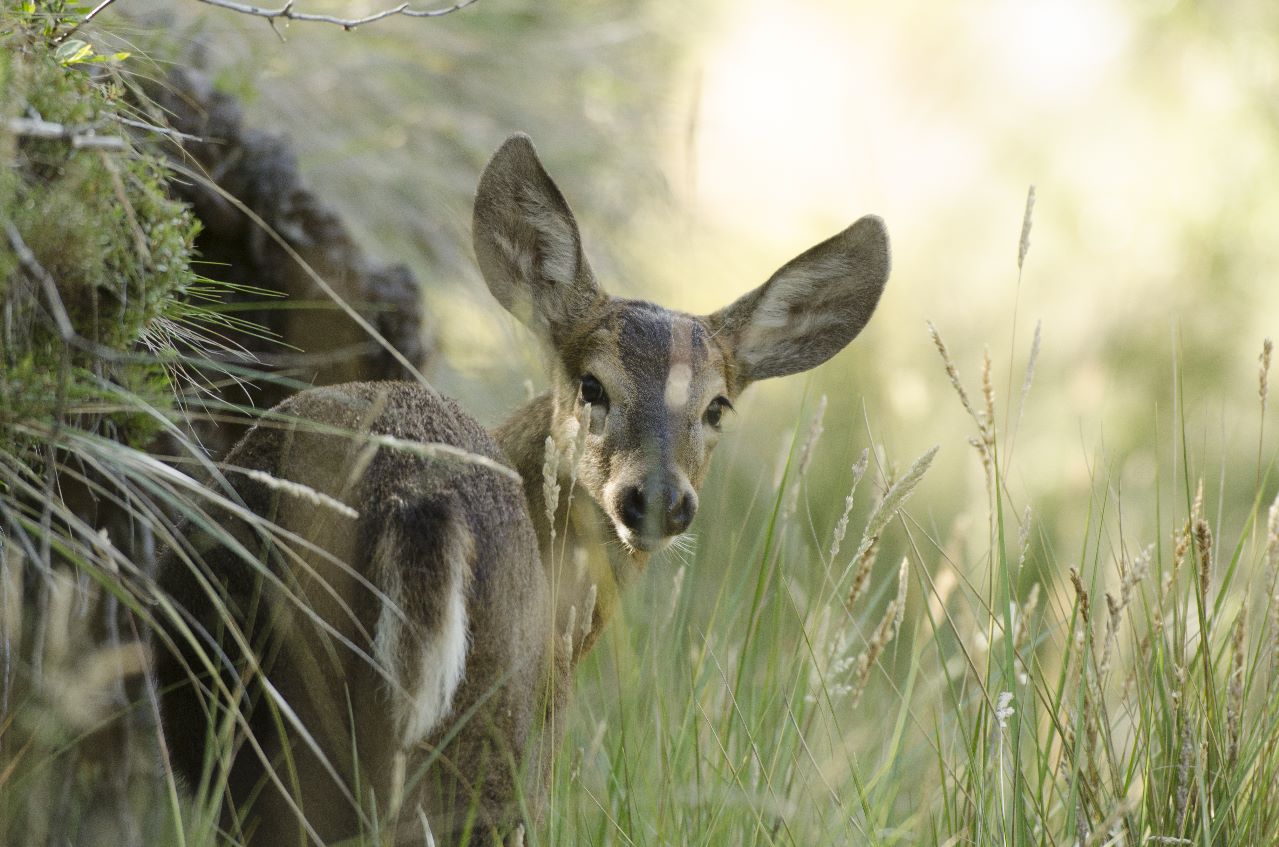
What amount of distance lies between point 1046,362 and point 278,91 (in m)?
5.05

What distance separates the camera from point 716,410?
3609mm

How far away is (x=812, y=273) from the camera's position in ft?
12.7

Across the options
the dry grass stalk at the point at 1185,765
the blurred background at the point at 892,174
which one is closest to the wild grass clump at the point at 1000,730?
the dry grass stalk at the point at 1185,765

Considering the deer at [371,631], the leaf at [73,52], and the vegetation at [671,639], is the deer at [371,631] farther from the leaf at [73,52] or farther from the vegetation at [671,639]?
the leaf at [73,52]

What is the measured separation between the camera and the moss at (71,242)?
6.90ft

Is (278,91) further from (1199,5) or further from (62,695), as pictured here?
(1199,5)

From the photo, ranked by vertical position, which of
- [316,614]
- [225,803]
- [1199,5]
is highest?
[1199,5]

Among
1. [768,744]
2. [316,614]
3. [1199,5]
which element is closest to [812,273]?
[768,744]

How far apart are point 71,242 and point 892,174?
10.1 meters

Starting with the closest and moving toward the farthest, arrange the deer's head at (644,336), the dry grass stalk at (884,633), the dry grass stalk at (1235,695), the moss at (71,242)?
the moss at (71,242)
the dry grass stalk at (1235,695)
the dry grass stalk at (884,633)
the deer's head at (644,336)

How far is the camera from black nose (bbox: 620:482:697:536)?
3.05m

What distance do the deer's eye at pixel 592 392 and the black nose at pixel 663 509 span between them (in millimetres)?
377

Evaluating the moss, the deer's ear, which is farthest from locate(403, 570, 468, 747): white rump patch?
the deer's ear

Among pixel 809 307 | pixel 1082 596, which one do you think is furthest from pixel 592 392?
pixel 1082 596
